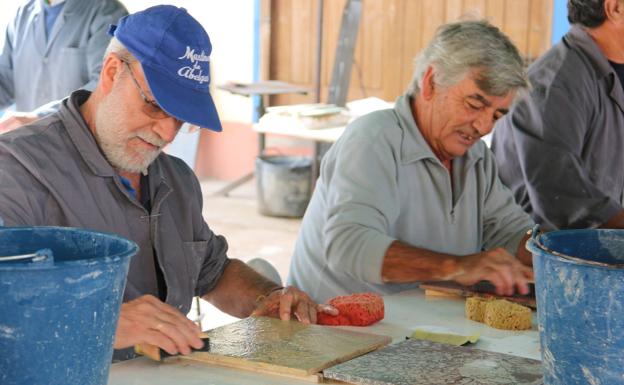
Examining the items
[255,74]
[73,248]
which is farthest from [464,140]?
[255,74]

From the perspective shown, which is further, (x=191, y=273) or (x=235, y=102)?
(x=235, y=102)

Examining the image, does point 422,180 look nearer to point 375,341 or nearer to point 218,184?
point 375,341

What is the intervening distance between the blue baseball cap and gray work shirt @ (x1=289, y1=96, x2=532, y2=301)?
63cm

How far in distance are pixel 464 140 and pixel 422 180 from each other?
0.58 feet

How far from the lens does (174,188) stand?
8.73 feet

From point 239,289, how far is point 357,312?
46 centimetres

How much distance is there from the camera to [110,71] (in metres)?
2.39

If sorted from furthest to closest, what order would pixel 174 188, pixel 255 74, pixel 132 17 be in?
pixel 255 74
pixel 174 188
pixel 132 17

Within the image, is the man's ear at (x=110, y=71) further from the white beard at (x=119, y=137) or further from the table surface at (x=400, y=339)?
the table surface at (x=400, y=339)

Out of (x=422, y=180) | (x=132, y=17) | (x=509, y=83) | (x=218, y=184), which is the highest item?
(x=132, y=17)

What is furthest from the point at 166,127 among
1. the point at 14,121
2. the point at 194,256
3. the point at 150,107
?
the point at 14,121

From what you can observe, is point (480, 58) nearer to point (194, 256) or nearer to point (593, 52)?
point (593, 52)

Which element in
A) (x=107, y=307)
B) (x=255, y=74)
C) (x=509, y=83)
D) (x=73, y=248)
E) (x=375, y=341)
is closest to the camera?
(x=107, y=307)

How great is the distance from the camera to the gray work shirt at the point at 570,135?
11.0 feet
